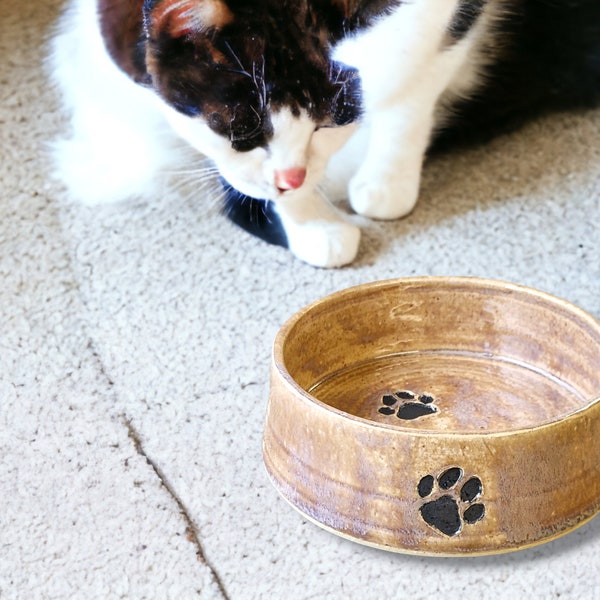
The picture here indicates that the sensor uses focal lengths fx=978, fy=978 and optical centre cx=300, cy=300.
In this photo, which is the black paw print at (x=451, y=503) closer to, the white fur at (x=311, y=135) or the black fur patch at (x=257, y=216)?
the white fur at (x=311, y=135)

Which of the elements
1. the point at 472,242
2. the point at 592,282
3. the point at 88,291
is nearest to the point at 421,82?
the point at 472,242

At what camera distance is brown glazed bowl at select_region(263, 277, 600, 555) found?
693 millimetres

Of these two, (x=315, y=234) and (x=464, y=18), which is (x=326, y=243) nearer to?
(x=315, y=234)

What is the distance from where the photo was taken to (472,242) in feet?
3.89

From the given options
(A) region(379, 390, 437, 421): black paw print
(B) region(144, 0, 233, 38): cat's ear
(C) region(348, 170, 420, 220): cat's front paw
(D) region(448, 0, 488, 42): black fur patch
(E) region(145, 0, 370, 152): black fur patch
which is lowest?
(C) region(348, 170, 420, 220): cat's front paw

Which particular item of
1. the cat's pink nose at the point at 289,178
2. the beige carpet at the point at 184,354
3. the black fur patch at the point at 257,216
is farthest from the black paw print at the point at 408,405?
the black fur patch at the point at 257,216

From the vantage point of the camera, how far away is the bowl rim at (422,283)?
0.68m

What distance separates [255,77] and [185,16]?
9 centimetres

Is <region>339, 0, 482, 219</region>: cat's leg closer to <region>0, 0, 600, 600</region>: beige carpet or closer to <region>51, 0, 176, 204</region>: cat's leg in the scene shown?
<region>0, 0, 600, 600</region>: beige carpet

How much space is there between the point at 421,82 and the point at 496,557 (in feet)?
1.97

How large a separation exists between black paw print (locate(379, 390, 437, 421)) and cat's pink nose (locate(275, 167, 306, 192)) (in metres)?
0.25

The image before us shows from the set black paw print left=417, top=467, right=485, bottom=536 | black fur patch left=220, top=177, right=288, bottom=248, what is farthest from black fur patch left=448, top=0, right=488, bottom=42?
black paw print left=417, top=467, right=485, bottom=536

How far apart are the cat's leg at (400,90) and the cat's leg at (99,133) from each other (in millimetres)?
275

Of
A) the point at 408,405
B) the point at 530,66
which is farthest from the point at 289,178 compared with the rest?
the point at 530,66
